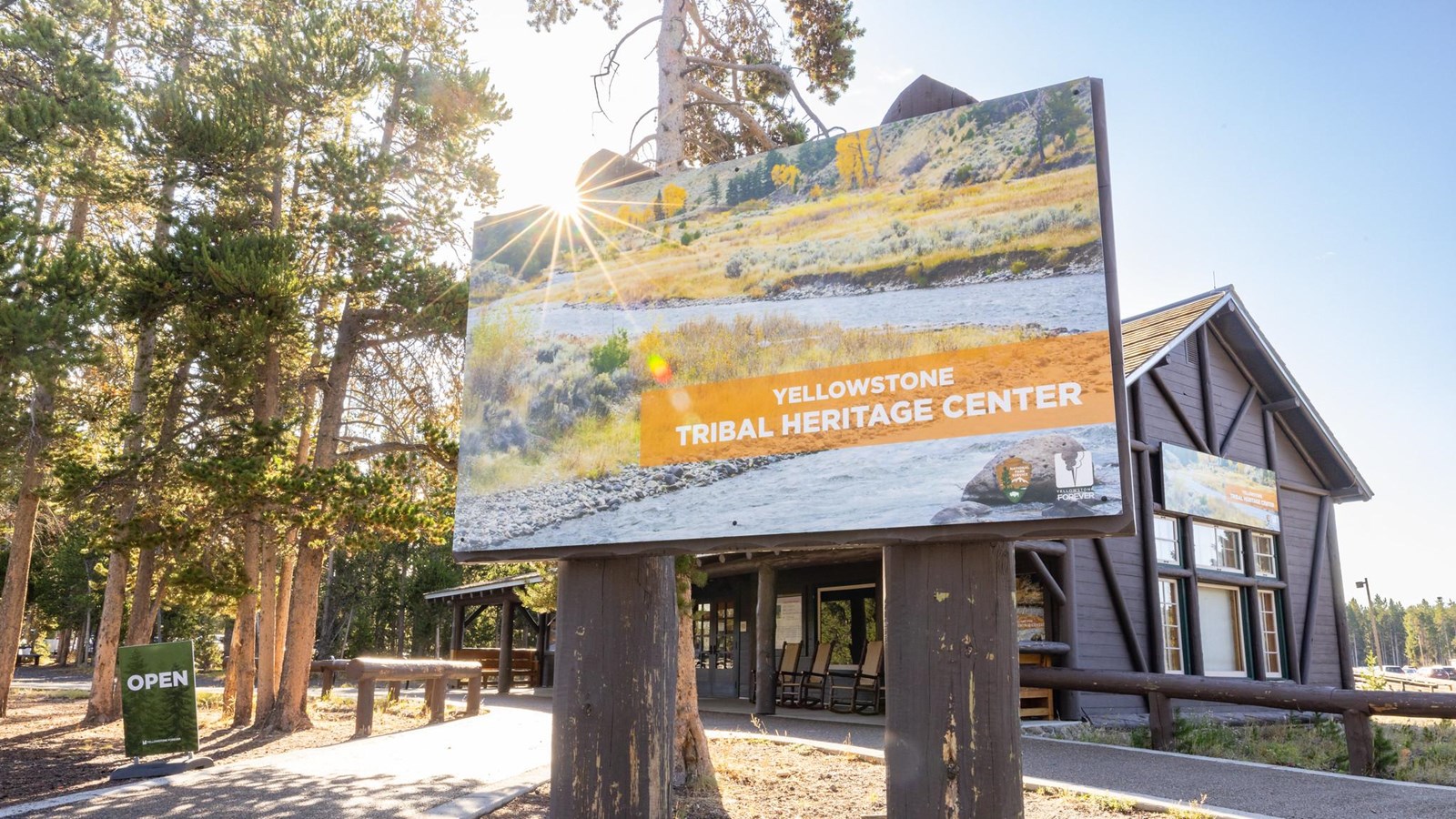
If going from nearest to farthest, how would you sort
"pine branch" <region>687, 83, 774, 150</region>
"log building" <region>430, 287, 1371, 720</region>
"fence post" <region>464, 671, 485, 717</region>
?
"pine branch" <region>687, 83, 774, 150</region>
"log building" <region>430, 287, 1371, 720</region>
"fence post" <region>464, 671, 485, 717</region>

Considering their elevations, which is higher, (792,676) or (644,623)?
(644,623)

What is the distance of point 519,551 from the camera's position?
195 inches

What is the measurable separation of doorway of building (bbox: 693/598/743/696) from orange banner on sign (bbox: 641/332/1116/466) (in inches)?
525

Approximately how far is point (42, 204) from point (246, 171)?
6984mm

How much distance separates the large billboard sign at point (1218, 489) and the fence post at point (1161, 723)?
4.31 m

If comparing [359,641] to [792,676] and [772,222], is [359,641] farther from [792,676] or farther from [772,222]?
[772,222]

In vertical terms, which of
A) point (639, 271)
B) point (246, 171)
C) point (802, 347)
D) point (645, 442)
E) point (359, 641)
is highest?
point (246, 171)

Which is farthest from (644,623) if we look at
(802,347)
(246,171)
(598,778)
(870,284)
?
(246,171)

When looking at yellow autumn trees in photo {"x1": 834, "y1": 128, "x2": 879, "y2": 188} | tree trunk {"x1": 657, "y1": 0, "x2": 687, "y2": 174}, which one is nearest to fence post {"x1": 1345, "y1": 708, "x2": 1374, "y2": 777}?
yellow autumn trees in photo {"x1": 834, "y1": 128, "x2": 879, "y2": 188}

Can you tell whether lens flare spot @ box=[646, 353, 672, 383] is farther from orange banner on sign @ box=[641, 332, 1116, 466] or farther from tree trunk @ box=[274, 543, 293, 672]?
tree trunk @ box=[274, 543, 293, 672]

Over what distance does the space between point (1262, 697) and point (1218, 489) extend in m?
6.03

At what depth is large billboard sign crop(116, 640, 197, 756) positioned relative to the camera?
7941 mm

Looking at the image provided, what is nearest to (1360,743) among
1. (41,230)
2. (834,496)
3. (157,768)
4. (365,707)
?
(834,496)

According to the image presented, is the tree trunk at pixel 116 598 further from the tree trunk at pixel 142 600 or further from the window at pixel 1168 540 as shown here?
the window at pixel 1168 540
